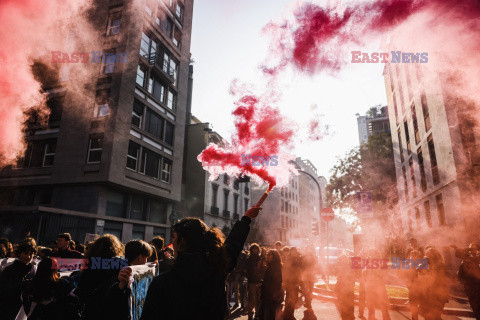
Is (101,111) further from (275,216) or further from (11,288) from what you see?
(275,216)

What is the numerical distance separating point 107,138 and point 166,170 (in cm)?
604

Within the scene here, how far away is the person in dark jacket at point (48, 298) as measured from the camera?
305 centimetres

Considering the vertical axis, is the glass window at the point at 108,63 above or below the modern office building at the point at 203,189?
above

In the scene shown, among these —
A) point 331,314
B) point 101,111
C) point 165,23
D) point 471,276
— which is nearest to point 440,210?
→ point 471,276

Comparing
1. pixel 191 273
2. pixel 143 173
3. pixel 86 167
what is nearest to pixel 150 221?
pixel 143 173

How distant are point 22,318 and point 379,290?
7.02 m

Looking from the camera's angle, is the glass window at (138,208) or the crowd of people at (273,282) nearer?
the crowd of people at (273,282)

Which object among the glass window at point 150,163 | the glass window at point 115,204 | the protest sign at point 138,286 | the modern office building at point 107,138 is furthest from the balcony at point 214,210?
the protest sign at point 138,286

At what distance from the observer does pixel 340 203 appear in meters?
30.6

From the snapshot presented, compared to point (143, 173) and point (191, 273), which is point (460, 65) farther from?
point (143, 173)

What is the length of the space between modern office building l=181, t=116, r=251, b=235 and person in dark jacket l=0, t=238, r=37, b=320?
2286 cm

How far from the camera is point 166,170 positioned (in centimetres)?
2258

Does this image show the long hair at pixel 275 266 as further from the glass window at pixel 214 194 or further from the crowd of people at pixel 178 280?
the glass window at pixel 214 194

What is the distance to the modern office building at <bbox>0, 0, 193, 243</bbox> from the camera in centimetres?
1734
